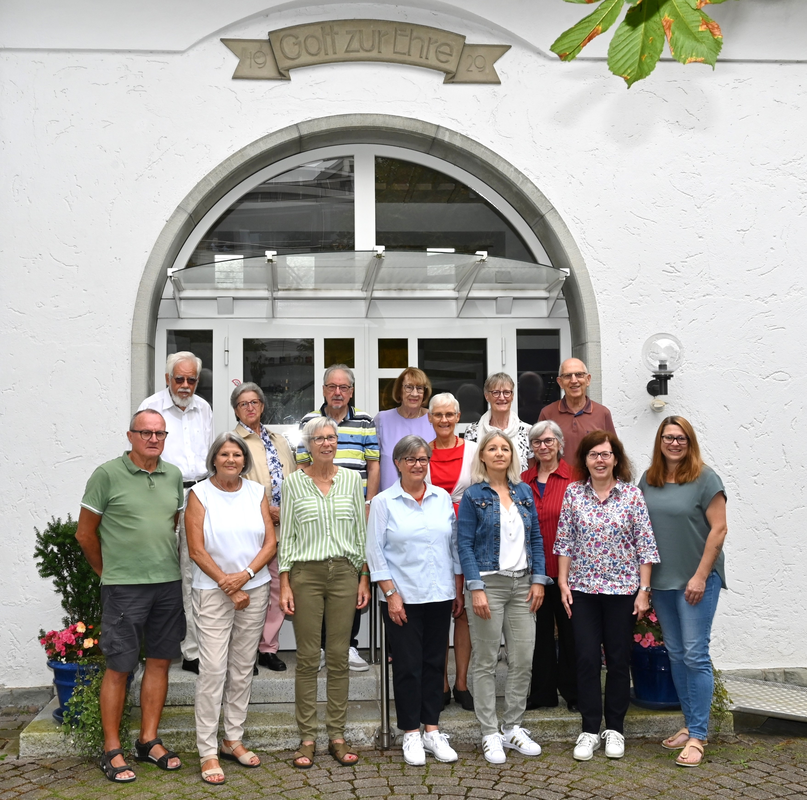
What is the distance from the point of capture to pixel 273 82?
6.61 metres

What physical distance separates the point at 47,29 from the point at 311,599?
4643 millimetres

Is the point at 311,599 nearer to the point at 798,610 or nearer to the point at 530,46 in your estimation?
the point at 798,610

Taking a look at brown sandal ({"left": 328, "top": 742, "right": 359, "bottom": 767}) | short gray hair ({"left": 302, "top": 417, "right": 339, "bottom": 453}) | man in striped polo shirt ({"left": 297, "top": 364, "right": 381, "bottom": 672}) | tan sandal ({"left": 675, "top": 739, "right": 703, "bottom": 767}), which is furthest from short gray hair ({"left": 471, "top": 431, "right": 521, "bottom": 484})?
tan sandal ({"left": 675, "top": 739, "right": 703, "bottom": 767})

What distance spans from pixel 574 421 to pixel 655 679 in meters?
1.64

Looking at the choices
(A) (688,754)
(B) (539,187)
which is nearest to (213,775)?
(A) (688,754)

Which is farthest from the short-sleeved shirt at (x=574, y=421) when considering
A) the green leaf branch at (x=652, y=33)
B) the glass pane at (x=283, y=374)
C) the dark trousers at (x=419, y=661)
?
the green leaf branch at (x=652, y=33)

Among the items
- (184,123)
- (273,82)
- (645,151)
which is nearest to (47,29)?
(184,123)

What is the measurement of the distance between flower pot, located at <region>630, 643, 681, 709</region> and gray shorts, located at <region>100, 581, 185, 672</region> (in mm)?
2742

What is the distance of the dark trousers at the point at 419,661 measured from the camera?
4711 millimetres

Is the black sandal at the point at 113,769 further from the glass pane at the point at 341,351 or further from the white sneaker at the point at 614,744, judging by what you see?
the glass pane at the point at 341,351

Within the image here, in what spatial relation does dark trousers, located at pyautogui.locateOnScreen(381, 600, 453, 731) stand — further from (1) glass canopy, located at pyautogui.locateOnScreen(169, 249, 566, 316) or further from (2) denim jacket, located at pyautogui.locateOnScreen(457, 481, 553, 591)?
(1) glass canopy, located at pyautogui.locateOnScreen(169, 249, 566, 316)

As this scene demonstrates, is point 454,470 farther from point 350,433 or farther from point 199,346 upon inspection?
point 199,346

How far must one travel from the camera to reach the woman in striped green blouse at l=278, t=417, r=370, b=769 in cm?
467

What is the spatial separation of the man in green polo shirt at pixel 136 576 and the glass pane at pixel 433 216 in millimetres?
3024
